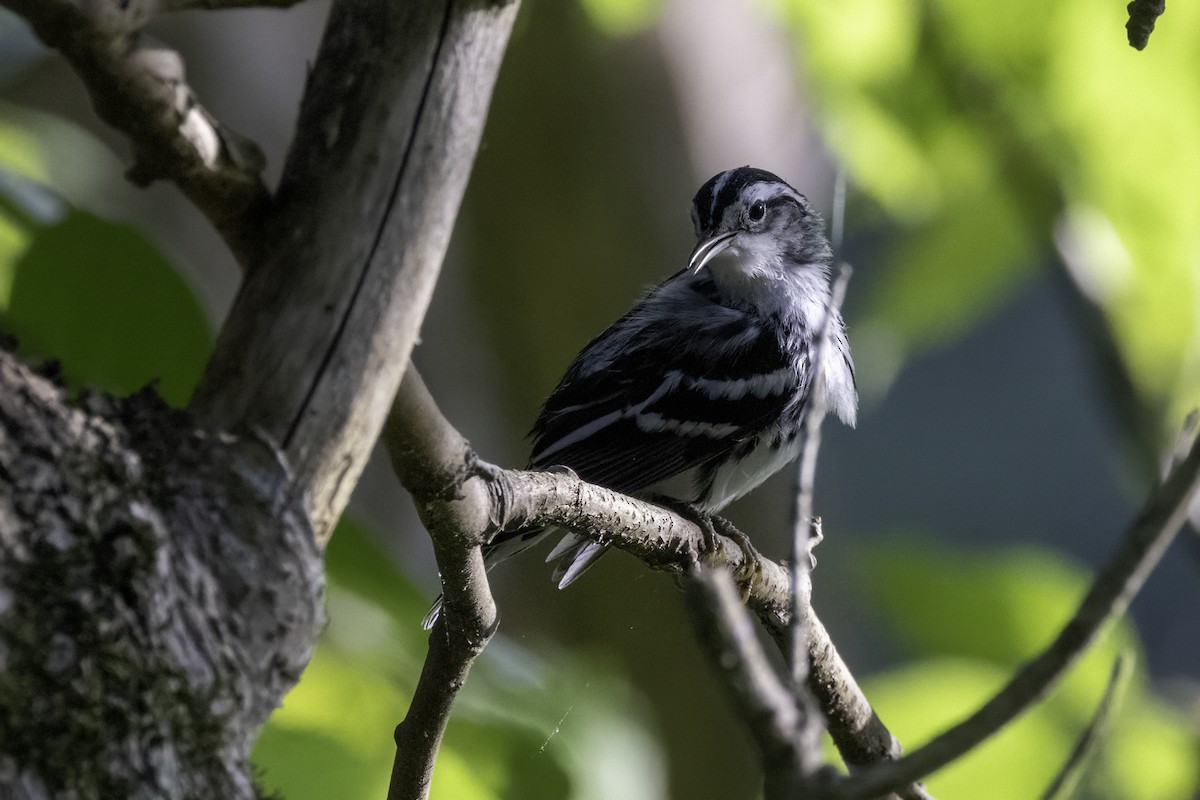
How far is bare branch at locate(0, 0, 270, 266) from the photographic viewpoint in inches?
23.3

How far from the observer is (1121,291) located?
5.17 feet

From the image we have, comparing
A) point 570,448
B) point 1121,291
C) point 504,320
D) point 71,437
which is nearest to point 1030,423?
point 504,320

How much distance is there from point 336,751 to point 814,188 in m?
1.52

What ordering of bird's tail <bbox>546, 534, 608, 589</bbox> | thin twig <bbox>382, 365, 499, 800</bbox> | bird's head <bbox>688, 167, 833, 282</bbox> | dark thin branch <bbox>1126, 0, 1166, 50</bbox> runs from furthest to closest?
bird's head <bbox>688, 167, 833, 282</bbox> < bird's tail <bbox>546, 534, 608, 589</bbox> < dark thin branch <bbox>1126, 0, 1166, 50</bbox> < thin twig <bbox>382, 365, 499, 800</bbox>

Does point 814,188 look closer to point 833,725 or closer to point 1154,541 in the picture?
point 833,725

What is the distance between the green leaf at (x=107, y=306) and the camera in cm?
83

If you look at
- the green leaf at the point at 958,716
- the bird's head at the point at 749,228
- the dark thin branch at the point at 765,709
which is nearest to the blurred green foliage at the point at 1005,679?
the green leaf at the point at 958,716

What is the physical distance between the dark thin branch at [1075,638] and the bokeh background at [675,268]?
0.87 ft

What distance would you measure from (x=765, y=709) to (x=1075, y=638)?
0.16m

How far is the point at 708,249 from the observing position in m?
1.51

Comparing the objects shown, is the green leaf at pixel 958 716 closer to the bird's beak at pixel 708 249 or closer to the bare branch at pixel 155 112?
the bird's beak at pixel 708 249

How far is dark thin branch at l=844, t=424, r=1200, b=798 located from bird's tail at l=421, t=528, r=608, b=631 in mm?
675

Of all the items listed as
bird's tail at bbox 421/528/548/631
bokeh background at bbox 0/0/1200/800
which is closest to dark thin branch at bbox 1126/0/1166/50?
bokeh background at bbox 0/0/1200/800

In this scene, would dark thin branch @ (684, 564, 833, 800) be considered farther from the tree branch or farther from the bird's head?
the bird's head
